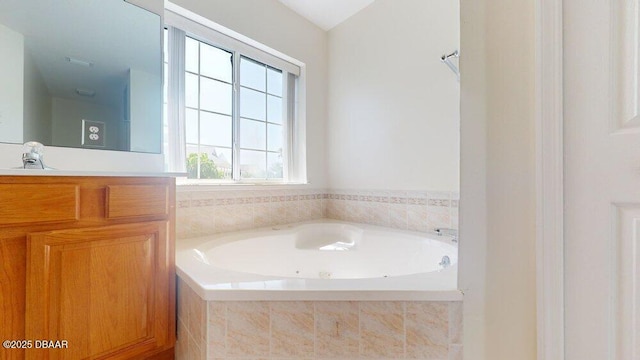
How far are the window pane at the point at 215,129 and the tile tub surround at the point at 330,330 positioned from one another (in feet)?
4.14

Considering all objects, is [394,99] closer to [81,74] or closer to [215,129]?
[215,129]

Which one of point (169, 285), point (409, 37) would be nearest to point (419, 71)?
point (409, 37)

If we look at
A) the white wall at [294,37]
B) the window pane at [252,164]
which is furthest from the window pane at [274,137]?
the white wall at [294,37]

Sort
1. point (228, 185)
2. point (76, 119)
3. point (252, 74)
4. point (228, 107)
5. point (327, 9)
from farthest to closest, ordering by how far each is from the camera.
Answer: point (327, 9)
point (252, 74)
point (228, 107)
point (228, 185)
point (76, 119)

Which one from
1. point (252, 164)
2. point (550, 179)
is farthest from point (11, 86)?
point (550, 179)

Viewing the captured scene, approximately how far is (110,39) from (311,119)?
4.97 ft

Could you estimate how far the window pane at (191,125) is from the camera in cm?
180

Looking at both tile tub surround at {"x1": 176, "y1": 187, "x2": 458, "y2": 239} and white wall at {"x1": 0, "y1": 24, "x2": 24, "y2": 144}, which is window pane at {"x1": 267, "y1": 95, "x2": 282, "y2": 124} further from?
white wall at {"x1": 0, "y1": 24, "x2": 24, "y2": 144}

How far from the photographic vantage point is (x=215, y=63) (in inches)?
76.9

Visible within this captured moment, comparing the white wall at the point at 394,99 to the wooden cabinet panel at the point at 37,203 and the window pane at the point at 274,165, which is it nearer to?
the window pane at the point at 274,165

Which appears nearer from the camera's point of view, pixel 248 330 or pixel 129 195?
pixel 248 330

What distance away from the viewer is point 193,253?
1.38m

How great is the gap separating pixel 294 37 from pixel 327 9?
0.38 metres

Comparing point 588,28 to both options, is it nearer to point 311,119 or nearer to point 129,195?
point 129,195
